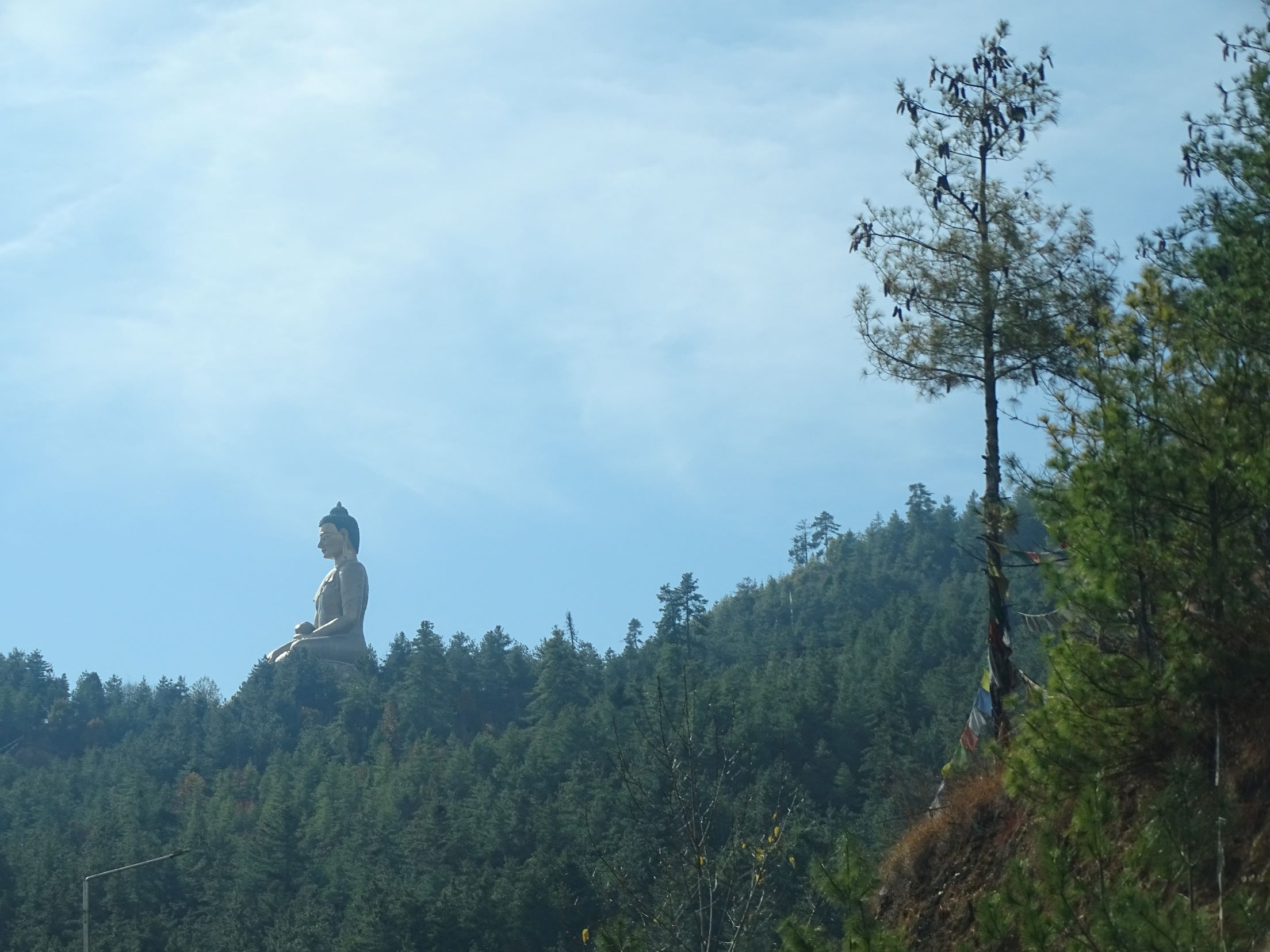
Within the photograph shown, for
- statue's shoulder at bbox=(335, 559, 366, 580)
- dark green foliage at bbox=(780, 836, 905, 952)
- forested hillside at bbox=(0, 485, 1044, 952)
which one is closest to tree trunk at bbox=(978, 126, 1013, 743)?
forested hillside at bbox=(0, 485, 1044, 952)

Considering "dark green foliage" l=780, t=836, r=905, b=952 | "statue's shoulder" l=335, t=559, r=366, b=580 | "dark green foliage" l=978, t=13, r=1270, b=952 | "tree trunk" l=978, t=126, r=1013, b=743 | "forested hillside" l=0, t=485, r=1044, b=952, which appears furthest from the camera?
"statue's shoulder" l=335, t=559, r=366, b=580

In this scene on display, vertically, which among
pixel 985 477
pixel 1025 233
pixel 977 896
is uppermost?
pixel 1025 233

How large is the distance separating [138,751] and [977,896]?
78.5m

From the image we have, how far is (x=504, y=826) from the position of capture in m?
56.5

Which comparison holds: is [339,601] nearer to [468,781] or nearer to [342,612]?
[342,612]

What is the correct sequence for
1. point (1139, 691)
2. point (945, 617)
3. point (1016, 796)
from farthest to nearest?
point (945, 617), point (1016, 796), point (1139, 691)

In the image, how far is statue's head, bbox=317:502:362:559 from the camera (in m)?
81.4

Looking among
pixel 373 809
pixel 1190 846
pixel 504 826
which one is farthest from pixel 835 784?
pixel 1190 846

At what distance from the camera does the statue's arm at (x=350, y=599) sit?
8138 cm

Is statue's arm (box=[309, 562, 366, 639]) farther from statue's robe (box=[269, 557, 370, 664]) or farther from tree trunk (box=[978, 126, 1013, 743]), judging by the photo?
tree trunk (box=[978, 126, 1013, 743])

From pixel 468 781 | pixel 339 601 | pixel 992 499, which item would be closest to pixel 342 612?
pixel 339 601

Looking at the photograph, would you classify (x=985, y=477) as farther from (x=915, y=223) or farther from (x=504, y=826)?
(x=504, y=826)

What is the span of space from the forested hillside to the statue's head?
7.30 metres

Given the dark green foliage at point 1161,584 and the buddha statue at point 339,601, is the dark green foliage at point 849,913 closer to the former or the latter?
the dark green foliage at point 1161,584
